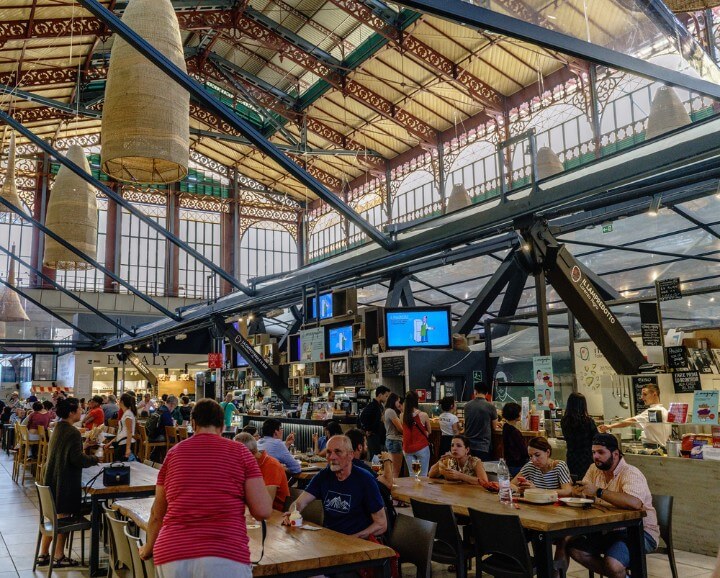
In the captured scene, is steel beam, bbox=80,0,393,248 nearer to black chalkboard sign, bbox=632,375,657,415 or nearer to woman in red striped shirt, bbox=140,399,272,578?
woman in red striped shirt, bbox=140,399,272,578

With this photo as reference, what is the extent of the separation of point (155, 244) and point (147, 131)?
2205cm

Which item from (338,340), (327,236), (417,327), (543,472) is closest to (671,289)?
(543,472)

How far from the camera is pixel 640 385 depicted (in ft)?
23.0

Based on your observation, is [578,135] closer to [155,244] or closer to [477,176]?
[477,176]

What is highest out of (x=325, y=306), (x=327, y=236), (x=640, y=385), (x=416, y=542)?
(x=327, y=236)

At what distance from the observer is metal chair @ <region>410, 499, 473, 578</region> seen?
3.94 meters

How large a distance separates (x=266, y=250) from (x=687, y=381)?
21.6 m

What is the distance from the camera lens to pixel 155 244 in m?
25.5

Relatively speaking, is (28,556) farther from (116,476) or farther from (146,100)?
(146,100)

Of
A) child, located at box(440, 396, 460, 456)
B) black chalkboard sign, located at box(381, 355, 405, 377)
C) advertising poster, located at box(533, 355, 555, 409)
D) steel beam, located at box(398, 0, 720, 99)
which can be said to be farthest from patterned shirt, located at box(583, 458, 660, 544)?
black chalkboard sign, located at box(381, 355, 405, 377)

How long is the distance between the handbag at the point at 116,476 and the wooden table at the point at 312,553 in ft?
7.02

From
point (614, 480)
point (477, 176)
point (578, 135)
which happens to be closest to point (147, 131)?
point (614, 480)

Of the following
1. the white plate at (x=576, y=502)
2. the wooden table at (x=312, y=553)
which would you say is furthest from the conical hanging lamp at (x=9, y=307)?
the white plate at (x=576, y=502)

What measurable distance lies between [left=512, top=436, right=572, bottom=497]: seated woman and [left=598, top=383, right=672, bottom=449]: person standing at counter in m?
2.19
